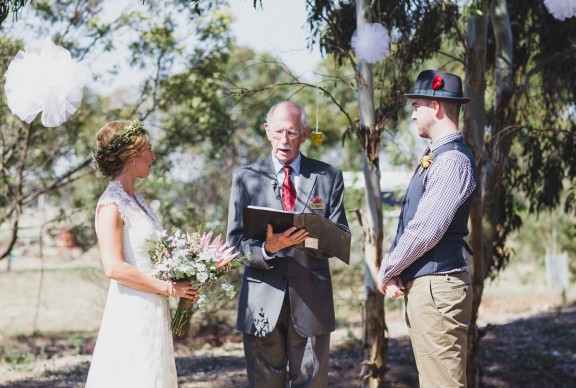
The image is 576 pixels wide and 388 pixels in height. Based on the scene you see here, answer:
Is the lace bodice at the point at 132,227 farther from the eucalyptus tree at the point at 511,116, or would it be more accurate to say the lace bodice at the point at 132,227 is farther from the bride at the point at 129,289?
the eucalyptus tree at the point at 511,116

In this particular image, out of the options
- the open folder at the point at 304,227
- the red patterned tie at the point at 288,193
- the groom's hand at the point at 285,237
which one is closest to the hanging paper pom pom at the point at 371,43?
the red patterned tie at the point at 288,193

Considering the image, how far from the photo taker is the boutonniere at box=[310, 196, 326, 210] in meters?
4.56

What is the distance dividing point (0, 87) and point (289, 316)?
658cm

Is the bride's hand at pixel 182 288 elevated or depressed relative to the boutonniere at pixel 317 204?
depressed

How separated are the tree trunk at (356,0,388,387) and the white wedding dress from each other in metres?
2.53

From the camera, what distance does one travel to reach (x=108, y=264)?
393 cm

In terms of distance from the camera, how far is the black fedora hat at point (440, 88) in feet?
13.6

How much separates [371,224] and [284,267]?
6.22 ft

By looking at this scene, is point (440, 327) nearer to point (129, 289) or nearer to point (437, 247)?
point (437, 247)

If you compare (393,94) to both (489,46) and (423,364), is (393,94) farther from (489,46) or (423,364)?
(423,364)

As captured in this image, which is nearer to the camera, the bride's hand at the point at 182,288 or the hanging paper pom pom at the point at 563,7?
the bride's hand at the point at 182,288

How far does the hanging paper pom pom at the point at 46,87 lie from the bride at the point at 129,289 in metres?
0.47

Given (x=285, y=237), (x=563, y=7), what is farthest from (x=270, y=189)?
(x=563, y=7)

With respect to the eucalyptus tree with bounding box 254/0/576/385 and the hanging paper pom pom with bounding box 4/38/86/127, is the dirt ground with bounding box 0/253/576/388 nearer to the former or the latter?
the eucalyptus tree with bounding box 254/0/576/385
